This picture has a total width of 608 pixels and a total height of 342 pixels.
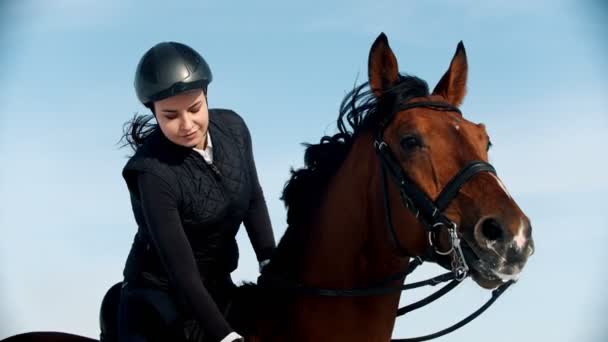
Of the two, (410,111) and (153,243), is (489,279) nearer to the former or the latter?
(410,111)

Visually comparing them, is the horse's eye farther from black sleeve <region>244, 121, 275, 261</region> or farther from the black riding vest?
black sleeve <region>244, 121, 275, 261</region>

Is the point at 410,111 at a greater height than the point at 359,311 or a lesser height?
greater

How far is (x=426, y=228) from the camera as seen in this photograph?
17.2 feet

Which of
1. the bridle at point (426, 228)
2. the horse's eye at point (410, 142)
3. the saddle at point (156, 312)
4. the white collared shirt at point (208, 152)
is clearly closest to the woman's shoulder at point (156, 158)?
the white collared shirt at point (208, 152)

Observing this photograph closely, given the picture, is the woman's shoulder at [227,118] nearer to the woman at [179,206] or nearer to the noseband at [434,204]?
the woman at [179,206]

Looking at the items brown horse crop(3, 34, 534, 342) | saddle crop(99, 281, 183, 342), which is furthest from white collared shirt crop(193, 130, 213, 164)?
saddle crop(99, 281, 183, 342)

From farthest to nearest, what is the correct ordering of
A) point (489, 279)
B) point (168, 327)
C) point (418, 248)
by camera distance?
point (168, 327) → point (418, 248) → point (489, 279)

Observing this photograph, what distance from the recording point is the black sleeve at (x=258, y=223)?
21.0 ft

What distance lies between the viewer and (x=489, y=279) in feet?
16.5

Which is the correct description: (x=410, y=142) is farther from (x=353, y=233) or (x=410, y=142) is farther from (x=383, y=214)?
(x=353, y=233)

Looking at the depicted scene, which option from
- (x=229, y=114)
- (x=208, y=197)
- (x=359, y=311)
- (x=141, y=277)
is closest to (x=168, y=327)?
(x=141, y=277)

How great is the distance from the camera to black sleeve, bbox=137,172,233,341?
5309 mm

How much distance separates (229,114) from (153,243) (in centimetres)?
134

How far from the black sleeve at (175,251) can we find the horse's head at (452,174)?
4.49 ft
